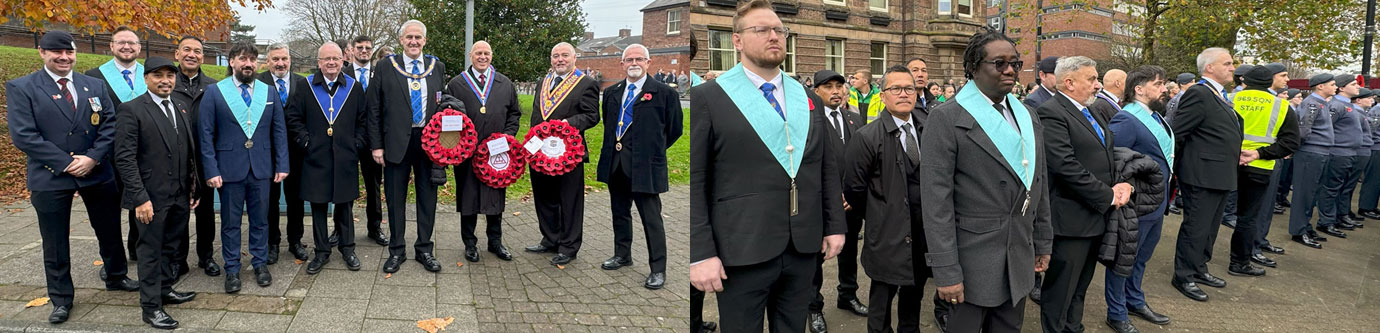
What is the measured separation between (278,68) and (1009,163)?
220 inches

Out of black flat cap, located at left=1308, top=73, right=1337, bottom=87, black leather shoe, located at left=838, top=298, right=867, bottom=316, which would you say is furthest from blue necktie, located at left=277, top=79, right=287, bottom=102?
black flat cap, located at left=1308, top=73, right=1337, bottom=87

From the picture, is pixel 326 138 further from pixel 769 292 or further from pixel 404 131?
pixel 769 292

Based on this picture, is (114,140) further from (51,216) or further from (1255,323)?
(1255,323)

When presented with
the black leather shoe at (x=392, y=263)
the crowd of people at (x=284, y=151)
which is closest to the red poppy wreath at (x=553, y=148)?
the crowd of people at (x=284, y=151)

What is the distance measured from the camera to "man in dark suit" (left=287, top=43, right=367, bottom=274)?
6.00 metres

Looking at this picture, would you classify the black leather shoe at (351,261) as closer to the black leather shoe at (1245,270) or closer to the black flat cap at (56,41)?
the black flat cap at (56,41)

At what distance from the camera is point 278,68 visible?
Answer: 20.1 ft

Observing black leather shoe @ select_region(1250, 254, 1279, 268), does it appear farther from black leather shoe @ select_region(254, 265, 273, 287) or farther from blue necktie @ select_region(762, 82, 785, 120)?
black leather shoe @ select_region(254, 265, 273, 287)

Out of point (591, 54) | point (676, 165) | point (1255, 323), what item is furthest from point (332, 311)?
point (591, 54)

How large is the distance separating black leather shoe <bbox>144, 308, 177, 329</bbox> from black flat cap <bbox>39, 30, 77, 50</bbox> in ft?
6.16

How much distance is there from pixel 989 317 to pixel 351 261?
189 inches

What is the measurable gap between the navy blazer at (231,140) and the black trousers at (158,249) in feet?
1.18

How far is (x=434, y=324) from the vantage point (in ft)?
15.6

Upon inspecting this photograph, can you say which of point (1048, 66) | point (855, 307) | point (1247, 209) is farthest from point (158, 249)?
point (1247, 209)
